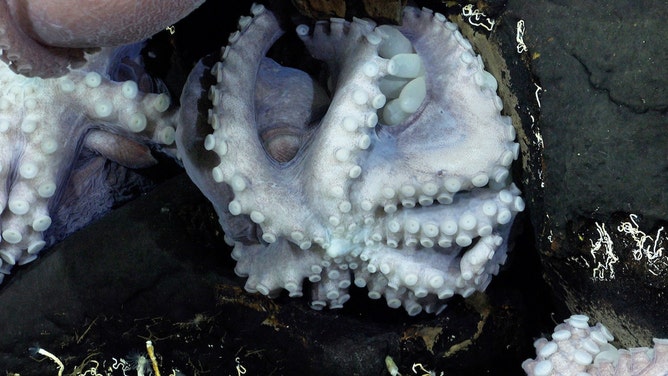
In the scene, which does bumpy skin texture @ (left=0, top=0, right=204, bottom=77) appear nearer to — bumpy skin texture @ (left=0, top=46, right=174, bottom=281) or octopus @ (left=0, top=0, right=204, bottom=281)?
octopus @ (left=0, top=0, right=204, bottom=281)

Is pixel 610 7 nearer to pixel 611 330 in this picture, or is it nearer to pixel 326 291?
pixel 611 330

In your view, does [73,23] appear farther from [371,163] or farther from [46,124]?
[371,163]

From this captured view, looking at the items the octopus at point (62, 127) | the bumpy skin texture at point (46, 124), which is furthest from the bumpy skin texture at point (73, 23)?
the bumpy skin texture at point (46, 124)

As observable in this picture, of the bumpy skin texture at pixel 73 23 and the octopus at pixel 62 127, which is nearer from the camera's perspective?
the bumpy skin texture at pixel 73 23

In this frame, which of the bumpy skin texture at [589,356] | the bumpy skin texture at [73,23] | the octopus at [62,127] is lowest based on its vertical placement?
the octopus at [62,127]

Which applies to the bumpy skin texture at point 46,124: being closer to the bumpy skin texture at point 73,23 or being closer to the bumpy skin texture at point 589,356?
the bumpy skin texture at point 73,23

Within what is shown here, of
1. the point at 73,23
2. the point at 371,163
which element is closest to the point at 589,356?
the point at 371,163

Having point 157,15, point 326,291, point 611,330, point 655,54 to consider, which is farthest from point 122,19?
point 611,330
